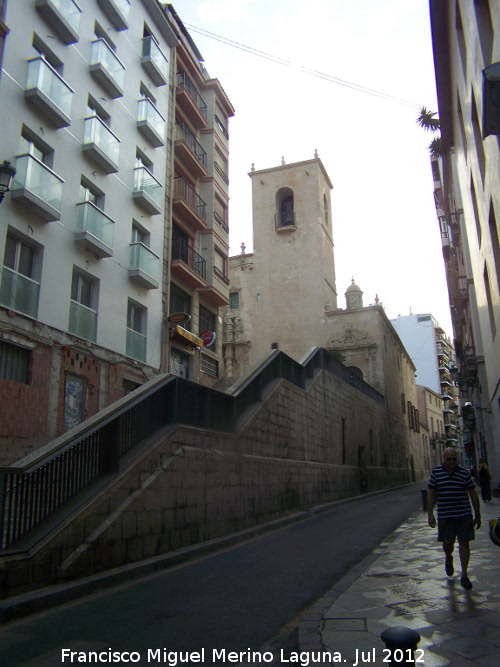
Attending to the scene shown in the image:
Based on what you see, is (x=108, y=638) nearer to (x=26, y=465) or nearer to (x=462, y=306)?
(x=26, y=465)

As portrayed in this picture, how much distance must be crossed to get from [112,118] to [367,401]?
19.1 metres

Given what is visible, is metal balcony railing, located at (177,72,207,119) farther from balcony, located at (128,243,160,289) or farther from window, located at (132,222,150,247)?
balcony, located at (128,243,160,289)

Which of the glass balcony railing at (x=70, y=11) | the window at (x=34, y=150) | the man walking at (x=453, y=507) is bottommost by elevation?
the man walking at (x=453, y=507)

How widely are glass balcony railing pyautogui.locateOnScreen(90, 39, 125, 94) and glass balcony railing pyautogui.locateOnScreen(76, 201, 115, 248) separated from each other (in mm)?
4920

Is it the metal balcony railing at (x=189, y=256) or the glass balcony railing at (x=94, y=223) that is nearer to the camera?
the glass balcony railing at (x=94, y=223)

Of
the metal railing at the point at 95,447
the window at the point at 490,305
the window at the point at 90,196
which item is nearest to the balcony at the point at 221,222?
the window at the point at 90,196

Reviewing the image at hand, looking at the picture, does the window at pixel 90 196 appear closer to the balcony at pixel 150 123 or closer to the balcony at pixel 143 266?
the balcony at pixel 143 266

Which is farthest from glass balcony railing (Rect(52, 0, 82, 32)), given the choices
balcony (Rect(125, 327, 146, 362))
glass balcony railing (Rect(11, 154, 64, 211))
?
balcony (Rect(125, 327, 146, 362))

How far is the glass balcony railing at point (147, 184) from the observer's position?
1962 cm

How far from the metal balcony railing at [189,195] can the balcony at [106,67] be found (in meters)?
4.89

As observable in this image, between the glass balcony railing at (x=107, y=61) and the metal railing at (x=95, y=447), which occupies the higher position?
the glass balcony railing at (x=107, y=61)

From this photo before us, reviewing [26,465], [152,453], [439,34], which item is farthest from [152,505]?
[439,34]

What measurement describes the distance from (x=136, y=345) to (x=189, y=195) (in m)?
8.84

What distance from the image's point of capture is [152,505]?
791 centimetres
